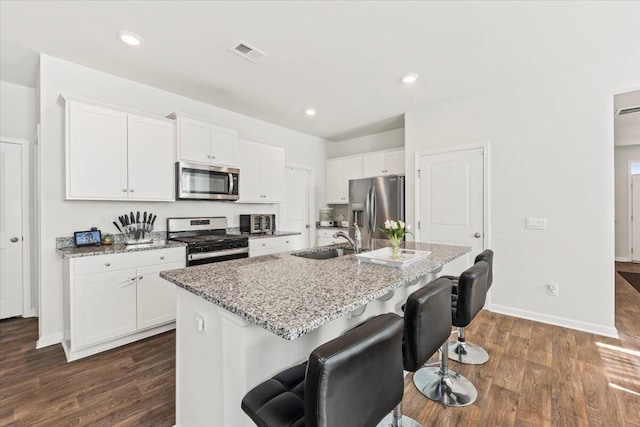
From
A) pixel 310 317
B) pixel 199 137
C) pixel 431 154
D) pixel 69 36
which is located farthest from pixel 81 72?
pixel 431 154

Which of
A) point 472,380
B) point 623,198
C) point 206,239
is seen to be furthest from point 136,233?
point 623,198

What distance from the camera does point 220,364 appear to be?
124cm

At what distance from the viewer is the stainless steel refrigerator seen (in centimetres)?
415

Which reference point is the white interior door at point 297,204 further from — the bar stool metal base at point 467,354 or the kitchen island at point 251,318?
the kitchen island at point 251,318

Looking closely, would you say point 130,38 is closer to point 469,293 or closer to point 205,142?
point 205,142

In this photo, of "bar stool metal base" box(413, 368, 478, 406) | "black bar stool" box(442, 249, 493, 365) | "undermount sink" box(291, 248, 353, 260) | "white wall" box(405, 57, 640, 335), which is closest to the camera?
"bar stool metal base" box(413, 368, 478, 406)

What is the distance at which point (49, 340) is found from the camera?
2666 mm

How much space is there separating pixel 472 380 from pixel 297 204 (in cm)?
384

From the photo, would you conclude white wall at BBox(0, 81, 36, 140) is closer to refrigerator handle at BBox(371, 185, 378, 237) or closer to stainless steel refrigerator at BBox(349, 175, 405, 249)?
stainless steel refrigerator at BBox(349, 175, 405, 249)

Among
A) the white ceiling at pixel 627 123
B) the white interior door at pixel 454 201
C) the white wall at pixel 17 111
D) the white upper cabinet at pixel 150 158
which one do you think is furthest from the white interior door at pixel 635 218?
the white wall at pixel 17 111

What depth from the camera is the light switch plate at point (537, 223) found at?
10.2ft

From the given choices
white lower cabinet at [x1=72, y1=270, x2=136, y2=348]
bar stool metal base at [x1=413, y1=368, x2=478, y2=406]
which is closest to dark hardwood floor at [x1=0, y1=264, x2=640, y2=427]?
bar stool metal base at [x1=413, y1=368, x2=478, y2=406]

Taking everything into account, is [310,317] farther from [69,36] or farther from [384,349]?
[69,36]

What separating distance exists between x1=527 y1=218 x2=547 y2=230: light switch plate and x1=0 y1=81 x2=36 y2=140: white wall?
18.9 feet
